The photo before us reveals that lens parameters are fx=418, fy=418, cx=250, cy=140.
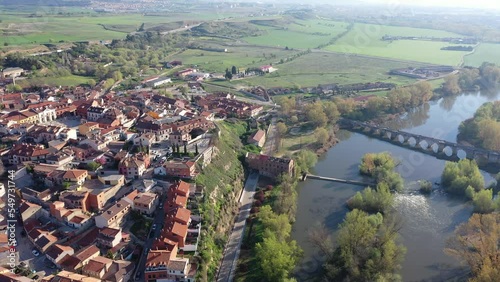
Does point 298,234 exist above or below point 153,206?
below

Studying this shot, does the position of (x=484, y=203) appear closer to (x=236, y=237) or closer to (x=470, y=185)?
(x=470, y=185)

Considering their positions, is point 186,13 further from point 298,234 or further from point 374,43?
point 298,234

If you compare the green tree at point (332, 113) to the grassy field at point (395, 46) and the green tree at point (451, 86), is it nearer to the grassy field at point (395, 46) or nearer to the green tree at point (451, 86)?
the green tree at point (451, 86)

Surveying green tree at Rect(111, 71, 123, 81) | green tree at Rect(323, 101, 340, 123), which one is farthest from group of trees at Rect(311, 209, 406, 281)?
green tree at Rect(111, 71, 123, 81)

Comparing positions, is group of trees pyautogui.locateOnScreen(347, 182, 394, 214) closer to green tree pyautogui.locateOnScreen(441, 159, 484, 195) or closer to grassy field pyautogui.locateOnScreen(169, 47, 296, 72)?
green tree pyautogui.locateOnScreen(441, 159, 484, 195)

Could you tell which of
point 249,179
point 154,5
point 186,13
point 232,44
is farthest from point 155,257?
point 154,5

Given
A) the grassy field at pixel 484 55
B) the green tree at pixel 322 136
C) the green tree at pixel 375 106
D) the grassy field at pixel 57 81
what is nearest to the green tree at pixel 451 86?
the green tree at pixel 375 106
